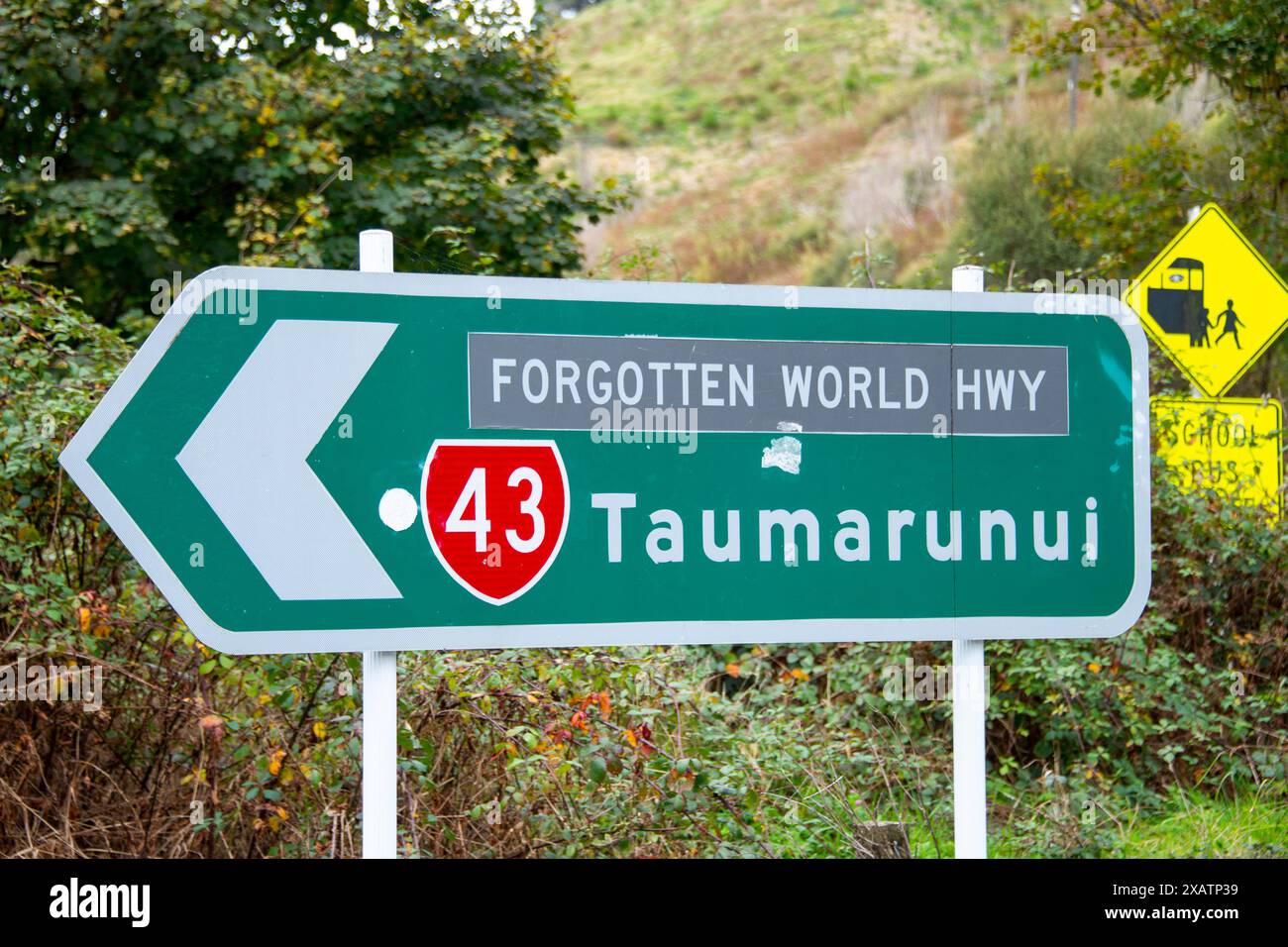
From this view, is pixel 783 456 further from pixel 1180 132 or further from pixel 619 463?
pixel 1180 132

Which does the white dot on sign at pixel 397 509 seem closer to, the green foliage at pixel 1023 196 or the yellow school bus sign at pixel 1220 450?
the yellow school bus sign at pixel 1220 450

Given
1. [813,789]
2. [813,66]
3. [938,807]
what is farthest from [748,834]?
[813,66]

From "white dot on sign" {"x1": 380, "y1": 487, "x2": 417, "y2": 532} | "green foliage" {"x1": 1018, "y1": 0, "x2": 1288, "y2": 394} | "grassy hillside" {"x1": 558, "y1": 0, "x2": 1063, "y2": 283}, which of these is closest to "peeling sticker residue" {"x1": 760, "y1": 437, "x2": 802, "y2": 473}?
"white dot on sign" {"x1": 380, "y1": 487, "x2": 417, "y2": 532}

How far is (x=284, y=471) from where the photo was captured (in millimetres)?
2279

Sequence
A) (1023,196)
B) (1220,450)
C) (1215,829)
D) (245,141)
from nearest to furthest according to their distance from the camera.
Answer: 1. (1215,829)
2. (1220,450)
3. (245,141)
4. (1023,196)

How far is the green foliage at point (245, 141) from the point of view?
860 cm

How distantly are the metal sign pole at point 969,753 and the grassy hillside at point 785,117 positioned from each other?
24.4 metres

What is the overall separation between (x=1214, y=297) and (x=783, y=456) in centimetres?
513

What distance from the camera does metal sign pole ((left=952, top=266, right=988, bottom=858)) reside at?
2537mm

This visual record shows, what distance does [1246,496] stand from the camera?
571 cm

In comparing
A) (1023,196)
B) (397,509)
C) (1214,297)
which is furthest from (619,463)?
(1023,196)

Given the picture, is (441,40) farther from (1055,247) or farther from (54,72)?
(1055,247)

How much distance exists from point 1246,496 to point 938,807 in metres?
2.46

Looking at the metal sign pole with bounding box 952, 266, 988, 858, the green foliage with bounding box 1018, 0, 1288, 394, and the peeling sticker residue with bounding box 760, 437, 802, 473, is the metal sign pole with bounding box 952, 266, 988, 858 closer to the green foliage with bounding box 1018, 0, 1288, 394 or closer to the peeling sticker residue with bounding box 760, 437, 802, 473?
the peeling sticker residue with bounding box 760, 437, 802, 473
